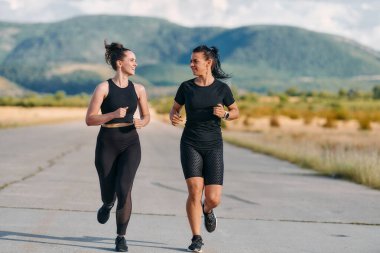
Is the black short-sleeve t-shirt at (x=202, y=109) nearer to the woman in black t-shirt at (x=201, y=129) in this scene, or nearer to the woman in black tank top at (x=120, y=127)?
the woman in black t-shirt at (x=201, y=129)

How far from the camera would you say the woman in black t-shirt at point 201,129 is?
8523 mm

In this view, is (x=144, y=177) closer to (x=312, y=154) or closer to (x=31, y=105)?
(x=312, y=154)

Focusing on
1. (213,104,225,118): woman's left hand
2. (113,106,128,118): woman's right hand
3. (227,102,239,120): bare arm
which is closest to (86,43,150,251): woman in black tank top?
(113,106,128,118): woman's right hand

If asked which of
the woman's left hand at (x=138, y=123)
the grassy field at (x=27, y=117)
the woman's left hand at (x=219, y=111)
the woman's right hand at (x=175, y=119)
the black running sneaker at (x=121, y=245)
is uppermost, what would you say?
the woman's left hand at (x=219, y=111)

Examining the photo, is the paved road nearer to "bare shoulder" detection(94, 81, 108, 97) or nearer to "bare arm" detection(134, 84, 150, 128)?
"bare arm" detection(134, 84, 150, 128)

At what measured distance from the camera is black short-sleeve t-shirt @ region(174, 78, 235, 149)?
27.9 feet

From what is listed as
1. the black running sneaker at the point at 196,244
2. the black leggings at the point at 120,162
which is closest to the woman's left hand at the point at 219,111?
the black leggings at the point at 120,162

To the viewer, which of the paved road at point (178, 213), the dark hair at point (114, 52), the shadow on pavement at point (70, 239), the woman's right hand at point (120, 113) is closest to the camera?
the woman's right hand at point (120, 113)

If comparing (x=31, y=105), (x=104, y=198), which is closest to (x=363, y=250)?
(x=104, y=198)

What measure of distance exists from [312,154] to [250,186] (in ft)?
29.7

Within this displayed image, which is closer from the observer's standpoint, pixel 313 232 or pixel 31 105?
pixel 313 232

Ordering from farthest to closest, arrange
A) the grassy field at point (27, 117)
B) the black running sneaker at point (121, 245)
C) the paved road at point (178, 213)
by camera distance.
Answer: the grassy field at point (27, 117)
the paved road at point (178, 213)
the black running sneaker at point (121, 245)

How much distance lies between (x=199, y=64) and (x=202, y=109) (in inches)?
17.1

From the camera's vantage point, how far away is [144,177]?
60.6 feet
